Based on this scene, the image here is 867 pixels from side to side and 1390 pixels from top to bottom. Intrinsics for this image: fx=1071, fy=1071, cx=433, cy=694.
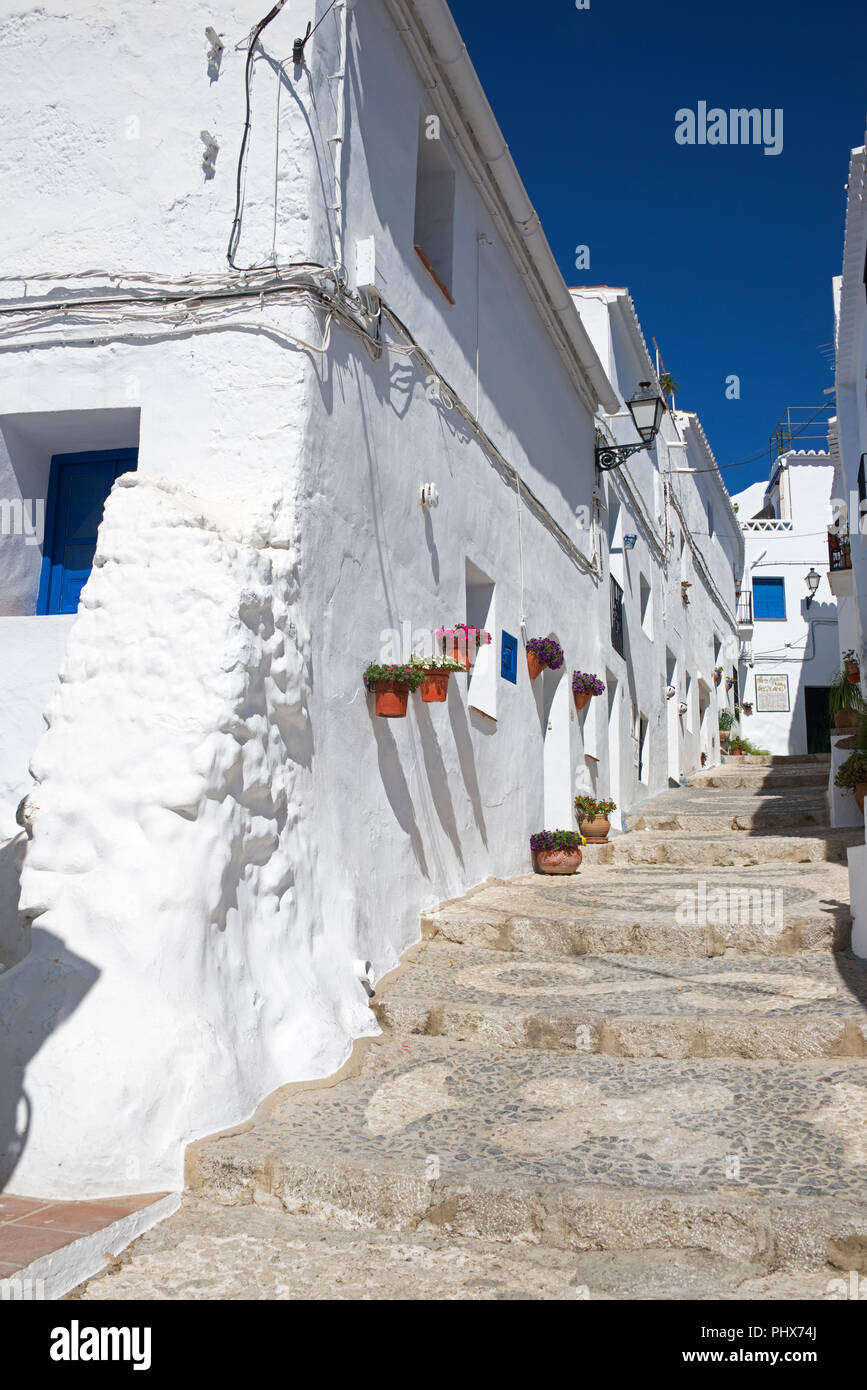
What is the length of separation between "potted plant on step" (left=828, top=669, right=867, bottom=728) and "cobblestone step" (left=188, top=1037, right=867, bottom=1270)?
768 cm

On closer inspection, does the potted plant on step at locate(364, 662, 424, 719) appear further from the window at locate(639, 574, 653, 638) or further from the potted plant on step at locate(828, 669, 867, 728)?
the window at locate(639, 574, 653, 638)

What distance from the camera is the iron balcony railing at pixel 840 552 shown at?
1728 cm

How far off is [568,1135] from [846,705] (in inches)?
378

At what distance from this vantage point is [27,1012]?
390 cm

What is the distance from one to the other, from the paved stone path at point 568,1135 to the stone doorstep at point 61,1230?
0.08 meters

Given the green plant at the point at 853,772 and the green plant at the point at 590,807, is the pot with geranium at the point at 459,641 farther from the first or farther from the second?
the green plant at the point at 853,772

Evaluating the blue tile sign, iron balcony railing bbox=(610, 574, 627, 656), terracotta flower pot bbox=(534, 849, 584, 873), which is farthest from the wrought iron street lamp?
terracotta flower pot bbox=(534, 849, 584, 873)

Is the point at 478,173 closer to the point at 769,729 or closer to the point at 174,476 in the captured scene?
the point at 174,476

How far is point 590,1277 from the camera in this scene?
3.20m

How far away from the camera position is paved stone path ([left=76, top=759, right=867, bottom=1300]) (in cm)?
325

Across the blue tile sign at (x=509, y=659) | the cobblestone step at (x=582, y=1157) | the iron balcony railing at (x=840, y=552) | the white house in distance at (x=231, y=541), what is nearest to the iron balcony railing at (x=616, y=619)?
the blue tile sign at (x=509, y=659)

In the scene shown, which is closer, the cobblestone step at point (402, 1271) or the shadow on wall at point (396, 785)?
the cobblestone step at point (402, 1271)

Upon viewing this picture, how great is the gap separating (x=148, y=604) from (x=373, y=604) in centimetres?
177
